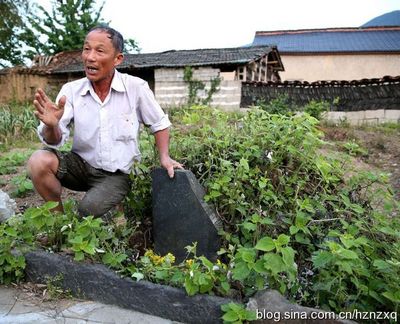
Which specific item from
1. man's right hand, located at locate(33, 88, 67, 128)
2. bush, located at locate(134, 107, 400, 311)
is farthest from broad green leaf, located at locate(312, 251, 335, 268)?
man's right hand, located at locate(33, 88, 67, 128)

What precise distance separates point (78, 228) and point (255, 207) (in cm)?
109

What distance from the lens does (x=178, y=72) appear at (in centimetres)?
1594

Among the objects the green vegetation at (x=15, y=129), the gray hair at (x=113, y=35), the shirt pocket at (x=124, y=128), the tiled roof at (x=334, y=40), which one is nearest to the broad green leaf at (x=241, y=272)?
the shirt pocket at (x=124, y=128)

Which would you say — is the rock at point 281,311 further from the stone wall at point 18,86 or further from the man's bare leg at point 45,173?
the stone wall at point 18,86

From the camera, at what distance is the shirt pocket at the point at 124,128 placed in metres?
2.62

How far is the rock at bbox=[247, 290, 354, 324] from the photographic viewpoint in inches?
59.9

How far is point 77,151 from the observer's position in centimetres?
274

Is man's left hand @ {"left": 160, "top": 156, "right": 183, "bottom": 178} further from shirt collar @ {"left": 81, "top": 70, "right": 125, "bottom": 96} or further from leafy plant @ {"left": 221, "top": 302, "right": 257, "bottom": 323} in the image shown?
leafy plant @ {"left": 221, "top": 302, "right": 257, "bottom": 323}

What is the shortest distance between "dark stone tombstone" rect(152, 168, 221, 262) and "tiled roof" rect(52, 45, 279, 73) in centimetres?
1301

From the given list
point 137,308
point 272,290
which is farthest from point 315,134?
point 137,308

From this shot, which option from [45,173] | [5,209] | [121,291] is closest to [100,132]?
[45,173]

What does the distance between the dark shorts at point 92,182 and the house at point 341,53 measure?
21.1 m

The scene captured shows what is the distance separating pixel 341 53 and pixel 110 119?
2132 centimetres

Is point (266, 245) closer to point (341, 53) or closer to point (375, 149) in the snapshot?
point (375, 149)
